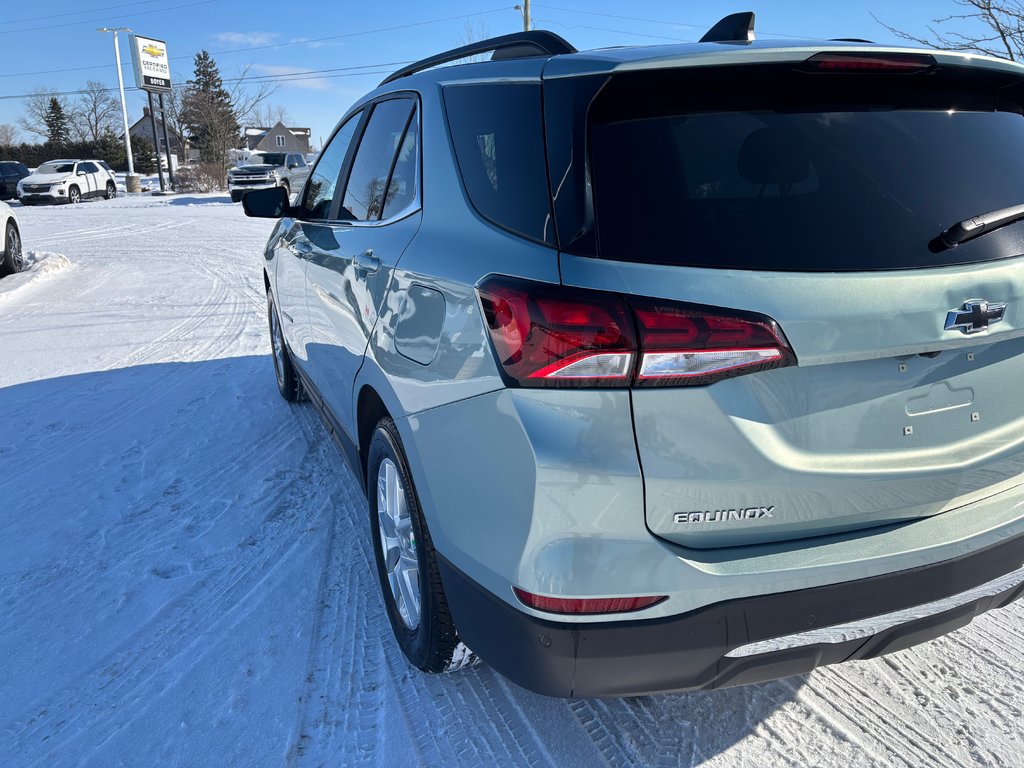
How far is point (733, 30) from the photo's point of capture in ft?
7.55

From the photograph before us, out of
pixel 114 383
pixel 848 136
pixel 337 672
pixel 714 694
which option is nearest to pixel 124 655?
pixel 337 672

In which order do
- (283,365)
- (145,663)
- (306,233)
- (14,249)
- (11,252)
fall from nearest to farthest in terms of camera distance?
(145,663) < (306,233) < (283,365) < (11,252) < (14,249)

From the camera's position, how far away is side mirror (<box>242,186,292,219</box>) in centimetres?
414

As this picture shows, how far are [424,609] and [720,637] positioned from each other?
3.08 feet

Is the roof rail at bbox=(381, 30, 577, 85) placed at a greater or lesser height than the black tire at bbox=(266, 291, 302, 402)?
greater

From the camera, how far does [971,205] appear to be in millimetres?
1854

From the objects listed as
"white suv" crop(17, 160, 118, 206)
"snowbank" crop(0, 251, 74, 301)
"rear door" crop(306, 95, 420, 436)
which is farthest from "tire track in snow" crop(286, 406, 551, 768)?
"white suv" crop(17, 160, 118, 206)

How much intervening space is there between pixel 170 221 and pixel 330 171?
59.9 feet

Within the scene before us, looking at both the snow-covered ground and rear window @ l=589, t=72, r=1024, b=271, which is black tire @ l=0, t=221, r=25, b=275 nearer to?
the snow-covered ground

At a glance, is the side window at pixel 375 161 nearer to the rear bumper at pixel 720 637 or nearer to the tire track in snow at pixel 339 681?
the tire track in snow at pixel 339 681

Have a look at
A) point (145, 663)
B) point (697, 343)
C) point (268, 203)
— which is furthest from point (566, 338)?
point (268, 203)

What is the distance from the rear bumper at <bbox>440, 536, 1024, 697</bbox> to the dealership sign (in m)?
47.9

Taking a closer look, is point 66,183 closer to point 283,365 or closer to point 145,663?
point 283,365

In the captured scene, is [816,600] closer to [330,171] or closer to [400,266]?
[400,266]
